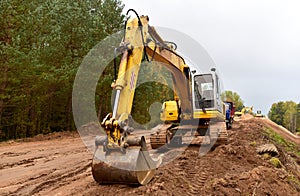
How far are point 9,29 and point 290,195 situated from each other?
43.8 feet

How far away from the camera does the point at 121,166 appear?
4.43m

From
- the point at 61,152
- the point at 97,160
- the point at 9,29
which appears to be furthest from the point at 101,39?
the point at 97,160

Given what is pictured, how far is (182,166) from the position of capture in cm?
664

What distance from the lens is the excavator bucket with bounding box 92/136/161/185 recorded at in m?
4.42

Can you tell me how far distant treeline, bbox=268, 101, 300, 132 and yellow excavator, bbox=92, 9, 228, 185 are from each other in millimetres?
65087

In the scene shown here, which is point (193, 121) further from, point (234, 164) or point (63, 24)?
point (63, 24)

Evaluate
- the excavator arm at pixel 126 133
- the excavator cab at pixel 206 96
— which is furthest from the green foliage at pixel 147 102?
the excavator arm at pixel 126 133

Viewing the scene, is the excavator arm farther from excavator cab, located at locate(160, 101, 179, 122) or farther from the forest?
the forest

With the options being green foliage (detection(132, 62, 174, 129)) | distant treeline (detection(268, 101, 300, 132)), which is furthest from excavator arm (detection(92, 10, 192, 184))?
distant treeline (detection(268, 101, 300, 132))

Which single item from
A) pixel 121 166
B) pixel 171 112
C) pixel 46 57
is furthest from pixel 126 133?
pixel 46 57

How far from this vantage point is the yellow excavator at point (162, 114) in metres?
4.51

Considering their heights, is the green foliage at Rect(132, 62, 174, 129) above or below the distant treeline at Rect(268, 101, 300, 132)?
above

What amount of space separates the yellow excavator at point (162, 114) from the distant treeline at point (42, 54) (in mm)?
7611

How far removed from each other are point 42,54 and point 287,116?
259 ft
